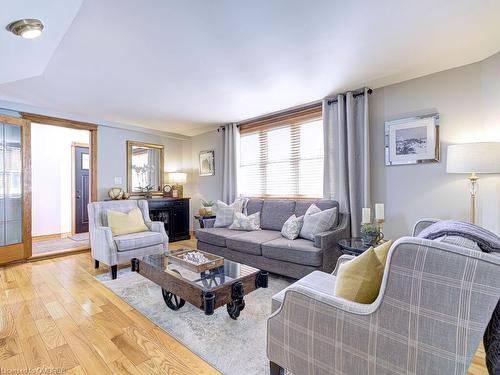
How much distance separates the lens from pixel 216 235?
137 inches

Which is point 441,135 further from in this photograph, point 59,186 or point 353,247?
point 59,186

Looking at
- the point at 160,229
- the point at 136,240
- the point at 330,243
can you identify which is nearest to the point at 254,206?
the point at 160,229

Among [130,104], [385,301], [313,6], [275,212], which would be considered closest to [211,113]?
[130,104]

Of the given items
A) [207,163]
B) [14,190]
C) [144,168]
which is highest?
[207,163]

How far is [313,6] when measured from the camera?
5.40ft

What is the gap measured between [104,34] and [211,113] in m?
2.17

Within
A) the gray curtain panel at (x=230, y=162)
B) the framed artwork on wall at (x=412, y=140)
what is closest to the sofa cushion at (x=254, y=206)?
the gray curtain panel at (x=230, y=162)

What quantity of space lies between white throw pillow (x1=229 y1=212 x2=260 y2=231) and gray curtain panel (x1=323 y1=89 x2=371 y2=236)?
1208 mm

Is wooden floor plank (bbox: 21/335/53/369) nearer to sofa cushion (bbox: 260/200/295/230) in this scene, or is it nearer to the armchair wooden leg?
the armchair wooden leg

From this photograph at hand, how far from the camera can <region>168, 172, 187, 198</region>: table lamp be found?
5.21m

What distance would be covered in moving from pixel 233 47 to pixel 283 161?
221 cm

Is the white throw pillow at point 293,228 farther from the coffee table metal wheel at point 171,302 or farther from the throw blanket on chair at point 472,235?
the throw blanket on chair at point 472,235

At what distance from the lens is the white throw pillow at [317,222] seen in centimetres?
287

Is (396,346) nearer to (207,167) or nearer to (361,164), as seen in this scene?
(361,164)
